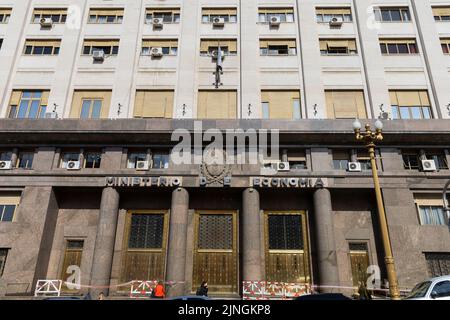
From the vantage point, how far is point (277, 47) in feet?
72.1

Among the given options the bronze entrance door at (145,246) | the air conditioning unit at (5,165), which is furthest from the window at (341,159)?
the air conditioning unit at (5,165)

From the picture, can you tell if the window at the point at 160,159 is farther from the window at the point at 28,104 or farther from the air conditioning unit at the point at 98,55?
the air conditioning unit at the point at 98,55

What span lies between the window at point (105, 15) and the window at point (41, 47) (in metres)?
2.93

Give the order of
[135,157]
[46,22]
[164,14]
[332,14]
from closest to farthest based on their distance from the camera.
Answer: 1. [135,157]
2. [46,22]
3. [332,14]
4. [164,14]

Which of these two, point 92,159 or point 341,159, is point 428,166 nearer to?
point 341,159

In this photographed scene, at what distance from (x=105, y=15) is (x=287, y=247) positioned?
19.8 metres

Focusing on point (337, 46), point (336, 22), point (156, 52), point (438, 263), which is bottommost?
point (438, 263)

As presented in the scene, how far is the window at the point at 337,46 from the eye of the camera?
21.6 metres

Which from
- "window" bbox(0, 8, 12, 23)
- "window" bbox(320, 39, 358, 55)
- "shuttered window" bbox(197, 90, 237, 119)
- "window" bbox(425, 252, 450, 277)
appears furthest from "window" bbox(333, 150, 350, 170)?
"window" bbox(0, 8, 12, 23)

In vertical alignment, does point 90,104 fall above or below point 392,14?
below

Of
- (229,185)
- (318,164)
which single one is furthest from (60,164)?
(318,164)

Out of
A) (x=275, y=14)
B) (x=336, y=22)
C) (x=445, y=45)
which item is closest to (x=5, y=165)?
(x=275, y=14)

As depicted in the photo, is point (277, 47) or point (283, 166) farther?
point (277, 47)
